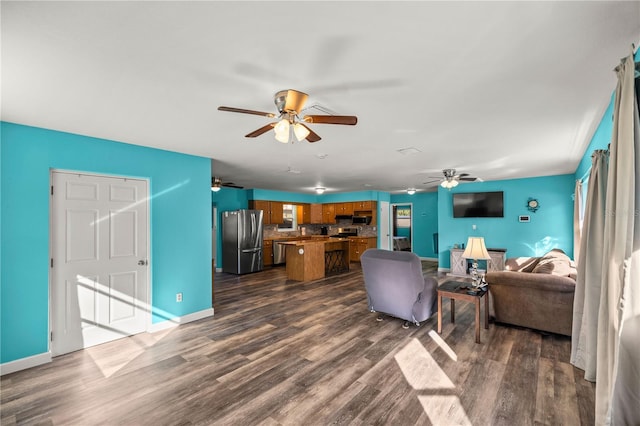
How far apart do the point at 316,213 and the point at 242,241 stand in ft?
12.1

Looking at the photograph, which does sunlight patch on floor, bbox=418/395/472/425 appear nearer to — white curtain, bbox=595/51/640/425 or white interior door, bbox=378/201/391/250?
white curtain, bbox=595/51/640/425

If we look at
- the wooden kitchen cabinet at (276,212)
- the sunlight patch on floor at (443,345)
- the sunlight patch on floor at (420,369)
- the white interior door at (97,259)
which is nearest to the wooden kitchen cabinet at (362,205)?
the wooden kitchen cabinet at (276,212)

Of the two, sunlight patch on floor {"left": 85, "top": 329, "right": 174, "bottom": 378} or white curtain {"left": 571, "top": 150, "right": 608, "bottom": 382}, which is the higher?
white curtain {"left": 571, "top": 150, "right": 608, "bottom": 382}

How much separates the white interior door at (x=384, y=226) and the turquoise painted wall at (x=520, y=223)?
2290 millimetres

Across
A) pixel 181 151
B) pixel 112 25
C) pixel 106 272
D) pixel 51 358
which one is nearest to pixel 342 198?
pixel 181 151

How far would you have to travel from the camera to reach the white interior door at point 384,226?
998cm

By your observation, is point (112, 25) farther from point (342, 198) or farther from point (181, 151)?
point (342, 198)

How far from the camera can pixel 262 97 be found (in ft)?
7.64

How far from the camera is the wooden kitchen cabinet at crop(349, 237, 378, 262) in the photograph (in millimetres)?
9883

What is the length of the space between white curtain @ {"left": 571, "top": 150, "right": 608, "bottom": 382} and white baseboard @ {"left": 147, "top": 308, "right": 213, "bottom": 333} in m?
4.50

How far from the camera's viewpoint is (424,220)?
413 inches

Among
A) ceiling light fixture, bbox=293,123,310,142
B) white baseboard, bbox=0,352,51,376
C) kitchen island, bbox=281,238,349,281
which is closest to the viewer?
ceiling light fixture, bbox=293,123,310,142

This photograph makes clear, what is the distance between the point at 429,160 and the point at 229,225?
5.68m

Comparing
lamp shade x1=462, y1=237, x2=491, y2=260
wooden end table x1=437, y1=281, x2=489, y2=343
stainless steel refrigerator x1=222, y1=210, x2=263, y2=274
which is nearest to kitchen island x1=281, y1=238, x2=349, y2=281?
stainless steel refrigerator x1=222, y1=210, x2=263, y2=274
